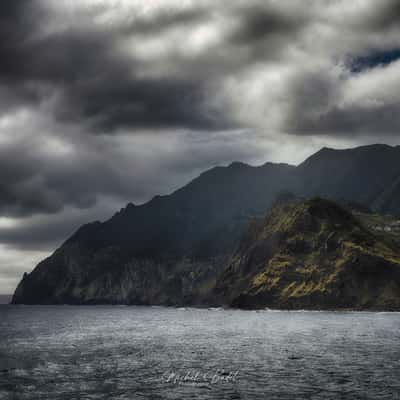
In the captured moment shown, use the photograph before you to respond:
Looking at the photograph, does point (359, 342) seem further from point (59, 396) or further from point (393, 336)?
point (59, 396)

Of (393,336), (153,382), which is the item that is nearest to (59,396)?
(153,382)

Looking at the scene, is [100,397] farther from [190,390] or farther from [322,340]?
[322,340]

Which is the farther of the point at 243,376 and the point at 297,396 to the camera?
the point at 243,376

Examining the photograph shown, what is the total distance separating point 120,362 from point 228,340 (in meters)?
48.0

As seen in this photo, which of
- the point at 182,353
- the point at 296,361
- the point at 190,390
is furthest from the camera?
the point at 182,353

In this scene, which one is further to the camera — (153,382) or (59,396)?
(153,382)

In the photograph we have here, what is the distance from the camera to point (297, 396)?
52.3 m

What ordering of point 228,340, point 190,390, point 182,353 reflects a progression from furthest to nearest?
point 228,340 < point 182,353 < point 190,390

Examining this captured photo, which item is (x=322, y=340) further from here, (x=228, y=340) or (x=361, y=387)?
(x=361, y=387)

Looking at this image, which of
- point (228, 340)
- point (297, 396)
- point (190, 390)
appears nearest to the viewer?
point (297, 396)

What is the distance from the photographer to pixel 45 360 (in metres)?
85.6

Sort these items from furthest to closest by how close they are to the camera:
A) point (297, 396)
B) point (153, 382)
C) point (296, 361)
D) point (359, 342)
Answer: point (359, 342), point (296, 361), point (153, 382), point (297, 396)

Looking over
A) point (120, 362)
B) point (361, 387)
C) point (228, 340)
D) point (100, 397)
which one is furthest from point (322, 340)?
point (100, 397)

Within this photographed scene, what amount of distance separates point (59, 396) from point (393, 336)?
9878 centimetres
